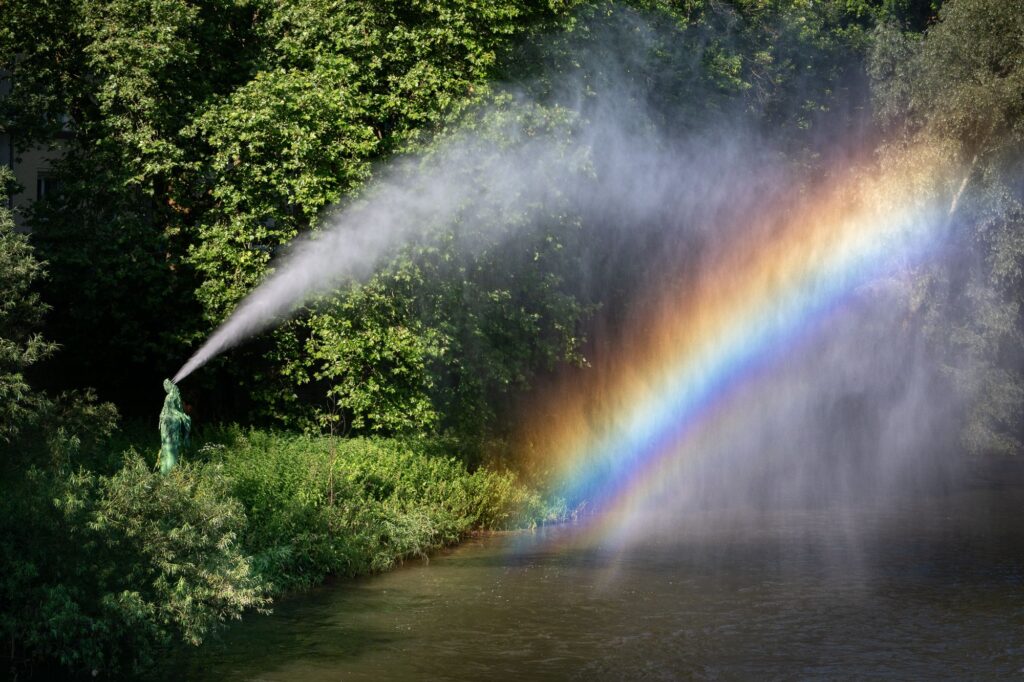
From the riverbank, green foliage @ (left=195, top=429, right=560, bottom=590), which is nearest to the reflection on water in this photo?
green foliage @ (left=195, top=429, right=560, bottom=590)

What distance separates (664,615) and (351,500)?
7.15m

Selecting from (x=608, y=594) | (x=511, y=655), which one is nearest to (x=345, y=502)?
(x=608, y=594)

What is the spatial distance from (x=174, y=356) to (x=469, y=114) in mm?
9032

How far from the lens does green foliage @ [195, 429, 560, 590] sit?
76.0 feet

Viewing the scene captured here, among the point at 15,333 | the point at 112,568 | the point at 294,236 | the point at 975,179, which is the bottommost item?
the point at 112,568

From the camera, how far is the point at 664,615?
2105 centimetres

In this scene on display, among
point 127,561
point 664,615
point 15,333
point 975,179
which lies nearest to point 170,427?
point 15,333

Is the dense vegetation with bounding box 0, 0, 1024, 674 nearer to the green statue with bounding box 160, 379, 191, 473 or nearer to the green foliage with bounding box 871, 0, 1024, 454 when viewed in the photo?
the green statue with bounding box 160, 379, 191, 473

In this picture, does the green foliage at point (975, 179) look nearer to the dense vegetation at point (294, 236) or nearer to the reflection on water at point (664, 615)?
the dense vegetation at point (294, 236)

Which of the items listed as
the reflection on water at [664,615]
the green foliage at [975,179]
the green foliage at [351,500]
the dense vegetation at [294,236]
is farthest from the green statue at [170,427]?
the green foliage at [975,179]

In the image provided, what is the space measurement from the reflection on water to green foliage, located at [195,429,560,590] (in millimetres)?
635

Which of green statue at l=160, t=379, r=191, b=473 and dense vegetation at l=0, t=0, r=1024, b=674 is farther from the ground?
dense vegetation at l=0, t=0, r=1024, b=674

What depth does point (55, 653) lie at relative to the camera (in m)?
15.7

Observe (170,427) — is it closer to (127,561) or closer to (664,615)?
(127,561)
